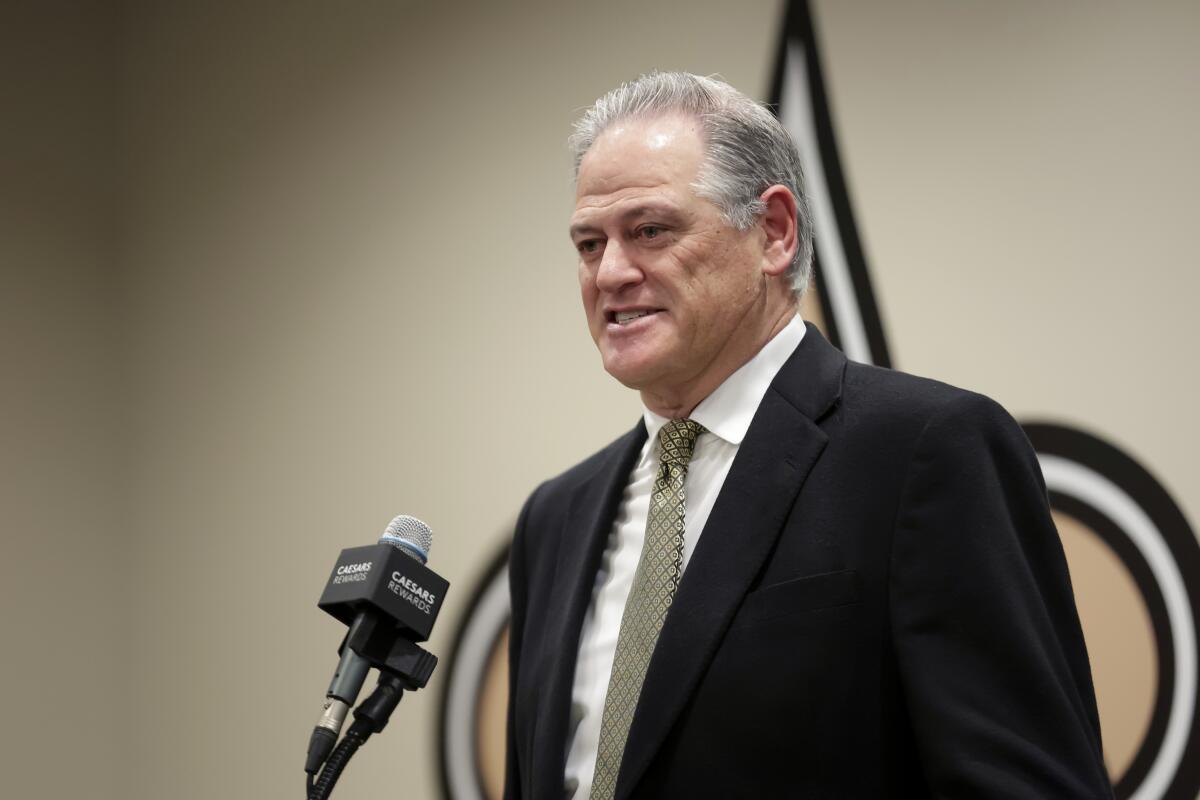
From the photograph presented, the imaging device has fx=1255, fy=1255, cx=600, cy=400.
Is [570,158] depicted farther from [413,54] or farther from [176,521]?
[176,521]

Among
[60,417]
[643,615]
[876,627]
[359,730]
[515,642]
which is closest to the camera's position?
[359,730]

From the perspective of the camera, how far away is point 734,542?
4.66ft

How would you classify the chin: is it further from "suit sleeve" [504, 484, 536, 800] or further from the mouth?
"suit sleeve" [504, 484, 536, 800]

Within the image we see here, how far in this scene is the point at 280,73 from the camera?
10.8 feet

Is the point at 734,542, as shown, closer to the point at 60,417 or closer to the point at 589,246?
the point at 589,246

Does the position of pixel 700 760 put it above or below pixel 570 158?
below

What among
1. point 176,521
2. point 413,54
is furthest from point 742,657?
point 176,521

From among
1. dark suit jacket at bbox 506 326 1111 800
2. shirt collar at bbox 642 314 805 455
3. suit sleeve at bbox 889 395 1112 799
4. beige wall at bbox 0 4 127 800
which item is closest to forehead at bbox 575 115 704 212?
shirt collar at bbox 642 314 805 455

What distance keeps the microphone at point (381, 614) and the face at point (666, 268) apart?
0.42 m

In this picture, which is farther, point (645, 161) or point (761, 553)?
point (645, 161)

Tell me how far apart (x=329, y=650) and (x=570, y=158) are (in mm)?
1322

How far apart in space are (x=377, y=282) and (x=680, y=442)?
1.64 metres

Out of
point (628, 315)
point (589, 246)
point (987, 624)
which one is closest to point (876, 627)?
point (987, 624)

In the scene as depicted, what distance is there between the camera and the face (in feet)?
5.14
